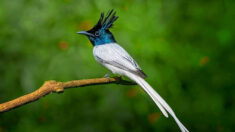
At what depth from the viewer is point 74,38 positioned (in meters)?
3.04

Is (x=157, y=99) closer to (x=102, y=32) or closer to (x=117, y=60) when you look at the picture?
(x=117, y=60)

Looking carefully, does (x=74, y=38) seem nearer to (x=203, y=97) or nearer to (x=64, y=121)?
(x=64, y=121)

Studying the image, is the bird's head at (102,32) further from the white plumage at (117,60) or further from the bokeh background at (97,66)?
the bokeh background at (97,66)

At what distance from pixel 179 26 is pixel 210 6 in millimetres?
408

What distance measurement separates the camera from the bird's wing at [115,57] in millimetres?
2092

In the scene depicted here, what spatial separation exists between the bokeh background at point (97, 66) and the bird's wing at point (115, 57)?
0.60m

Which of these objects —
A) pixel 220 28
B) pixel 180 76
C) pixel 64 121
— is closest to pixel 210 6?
pixel 220 28

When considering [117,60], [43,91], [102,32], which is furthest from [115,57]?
[43,91]

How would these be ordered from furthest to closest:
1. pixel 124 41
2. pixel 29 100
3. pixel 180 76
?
pixel 180 76, pixel 124 41, pixel 29 100

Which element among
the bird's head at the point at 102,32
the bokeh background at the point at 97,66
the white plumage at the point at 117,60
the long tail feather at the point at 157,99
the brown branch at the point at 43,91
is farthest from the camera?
the bokeh background at the point at 97,66

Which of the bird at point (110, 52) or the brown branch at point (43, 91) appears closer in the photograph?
the brown branch at point (43, 91)

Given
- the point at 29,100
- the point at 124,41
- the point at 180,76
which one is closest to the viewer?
the point at 29,100

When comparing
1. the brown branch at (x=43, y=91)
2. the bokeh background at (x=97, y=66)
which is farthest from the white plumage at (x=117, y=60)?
the bokeh background at (x=97, y=66)

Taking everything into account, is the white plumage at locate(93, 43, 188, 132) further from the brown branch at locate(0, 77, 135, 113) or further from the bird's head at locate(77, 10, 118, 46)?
the brown branch at locate(0, 77, 135, 113)
